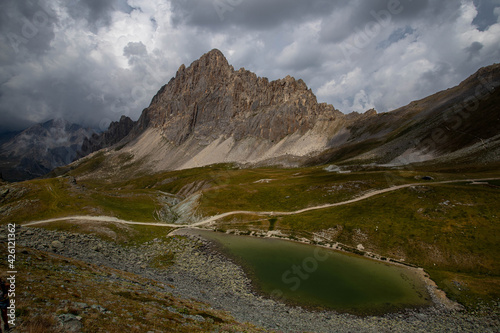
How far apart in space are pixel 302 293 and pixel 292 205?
5009 centimetres

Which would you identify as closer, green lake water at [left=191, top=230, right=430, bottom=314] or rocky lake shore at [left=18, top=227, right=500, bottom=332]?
rocky lake shore at [left=18, top=227, right=500, bottom=332]

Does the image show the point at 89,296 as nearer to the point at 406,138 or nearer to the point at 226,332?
the point at 226,332

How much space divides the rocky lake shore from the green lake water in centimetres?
221

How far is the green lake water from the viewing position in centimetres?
3681

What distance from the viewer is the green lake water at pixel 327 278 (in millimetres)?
36812

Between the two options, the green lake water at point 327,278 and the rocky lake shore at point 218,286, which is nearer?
the rocky lake shore at point 218,286

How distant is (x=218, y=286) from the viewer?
39.6 m

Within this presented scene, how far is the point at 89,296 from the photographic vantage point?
2095cm

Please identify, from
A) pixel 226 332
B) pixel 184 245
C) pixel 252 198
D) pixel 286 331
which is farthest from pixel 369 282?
pixel 252 198

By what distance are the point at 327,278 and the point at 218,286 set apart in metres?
19.2

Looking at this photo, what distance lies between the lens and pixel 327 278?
43938 millimetres

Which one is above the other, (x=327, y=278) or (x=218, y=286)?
(x=218, y=286)

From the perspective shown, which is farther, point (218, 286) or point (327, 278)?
point (327, 278)

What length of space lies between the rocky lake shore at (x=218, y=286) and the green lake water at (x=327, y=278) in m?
2.21
